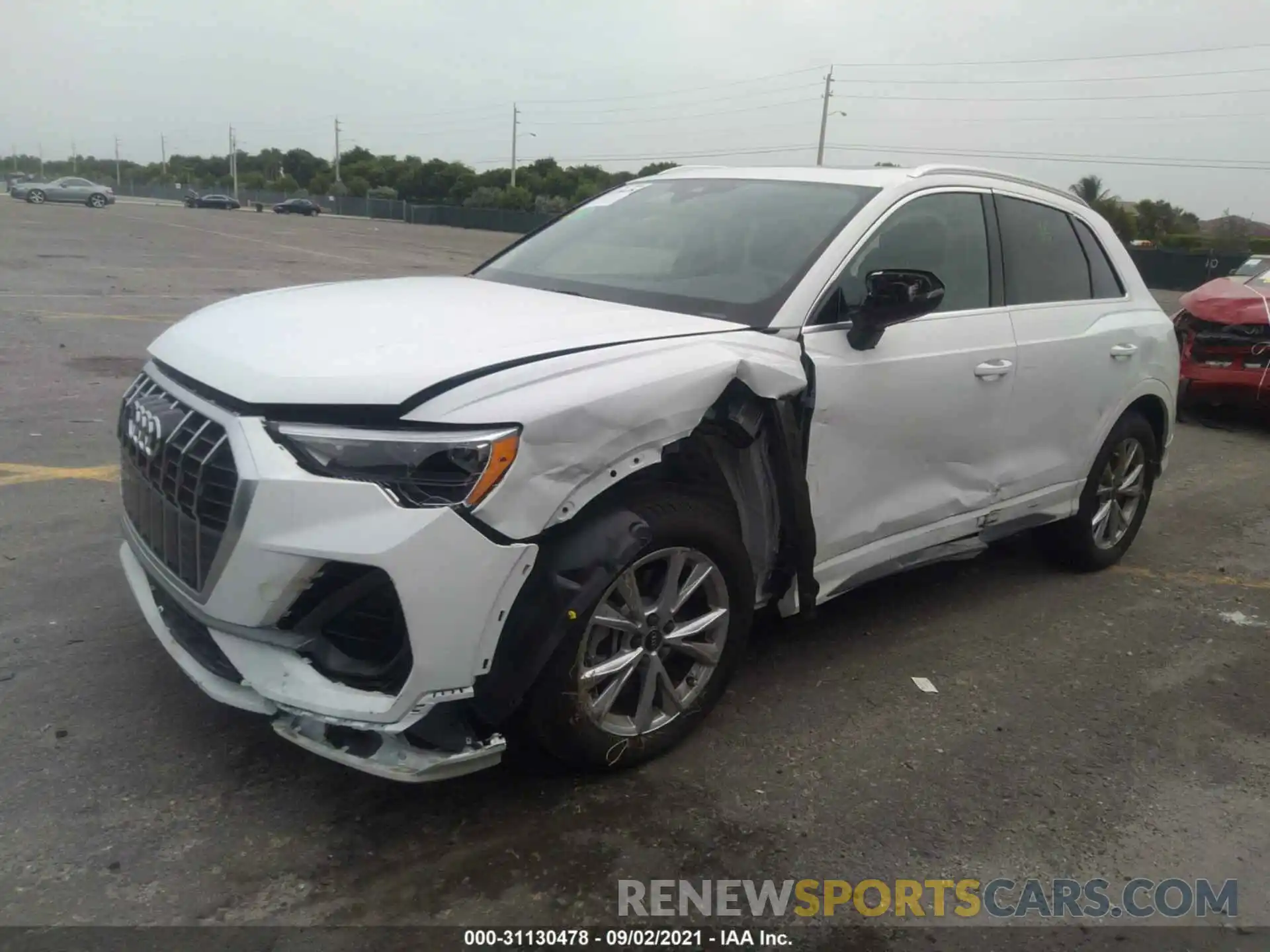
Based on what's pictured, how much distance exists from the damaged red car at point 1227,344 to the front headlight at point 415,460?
8775 mm

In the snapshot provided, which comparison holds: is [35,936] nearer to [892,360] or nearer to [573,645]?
[573,645]

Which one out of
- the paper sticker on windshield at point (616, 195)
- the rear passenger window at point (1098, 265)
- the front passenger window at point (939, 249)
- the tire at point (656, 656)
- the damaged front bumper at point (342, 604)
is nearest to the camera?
the damaged front bumper at point (342, 604)

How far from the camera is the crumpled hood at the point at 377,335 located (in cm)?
270

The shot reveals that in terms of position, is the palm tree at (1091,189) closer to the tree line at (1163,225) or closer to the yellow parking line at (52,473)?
the tree line at (1163,225)

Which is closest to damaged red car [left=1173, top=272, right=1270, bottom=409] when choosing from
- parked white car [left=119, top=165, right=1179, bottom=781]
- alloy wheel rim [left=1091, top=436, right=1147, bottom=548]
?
alloy wheel rim [left=1091, top=436, right=1147, bottom=548]

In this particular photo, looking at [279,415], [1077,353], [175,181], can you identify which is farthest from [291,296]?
[175,181]

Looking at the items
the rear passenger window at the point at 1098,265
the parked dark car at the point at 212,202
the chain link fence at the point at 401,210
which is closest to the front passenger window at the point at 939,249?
the rear passenger window at the point at 1098,265

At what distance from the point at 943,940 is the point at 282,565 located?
188 centimetres

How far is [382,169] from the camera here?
3755 inches

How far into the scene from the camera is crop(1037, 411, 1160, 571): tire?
5.10 meters

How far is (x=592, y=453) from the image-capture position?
9.20 feet

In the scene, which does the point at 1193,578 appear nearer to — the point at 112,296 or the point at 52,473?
the point at 52,473

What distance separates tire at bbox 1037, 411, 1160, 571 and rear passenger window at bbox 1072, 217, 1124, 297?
611 mm

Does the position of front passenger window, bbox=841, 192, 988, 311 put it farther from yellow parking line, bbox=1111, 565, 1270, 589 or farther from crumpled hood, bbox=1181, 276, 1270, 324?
→ crumpled hood, bbox=1181, 276, 1270, 324
